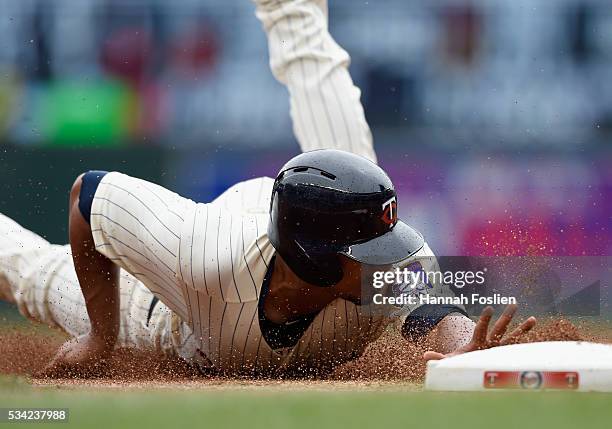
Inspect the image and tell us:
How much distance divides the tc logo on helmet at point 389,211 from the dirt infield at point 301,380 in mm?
455

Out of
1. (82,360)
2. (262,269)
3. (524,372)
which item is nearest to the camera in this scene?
(524,372)

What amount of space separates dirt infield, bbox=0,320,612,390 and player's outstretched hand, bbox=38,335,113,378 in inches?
1.6

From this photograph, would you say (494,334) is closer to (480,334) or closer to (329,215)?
(480,334)

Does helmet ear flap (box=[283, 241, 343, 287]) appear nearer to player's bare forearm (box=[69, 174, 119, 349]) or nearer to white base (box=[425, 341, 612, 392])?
white base (box=[425, 341, 612, 392])

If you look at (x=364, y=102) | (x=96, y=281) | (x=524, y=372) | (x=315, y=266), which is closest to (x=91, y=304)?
(x=96, y=281)

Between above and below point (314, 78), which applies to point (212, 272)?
below

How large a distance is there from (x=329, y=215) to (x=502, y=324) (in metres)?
0.56

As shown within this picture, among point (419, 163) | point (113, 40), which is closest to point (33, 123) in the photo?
point (113, 40)

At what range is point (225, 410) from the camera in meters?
2.14

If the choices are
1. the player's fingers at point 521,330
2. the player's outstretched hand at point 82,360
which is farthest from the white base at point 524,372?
the player's outstretched hand at point 82,360

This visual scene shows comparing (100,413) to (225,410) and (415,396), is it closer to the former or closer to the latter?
(225,410)

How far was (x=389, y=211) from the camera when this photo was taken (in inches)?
117

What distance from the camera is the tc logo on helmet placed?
9.71 feet
